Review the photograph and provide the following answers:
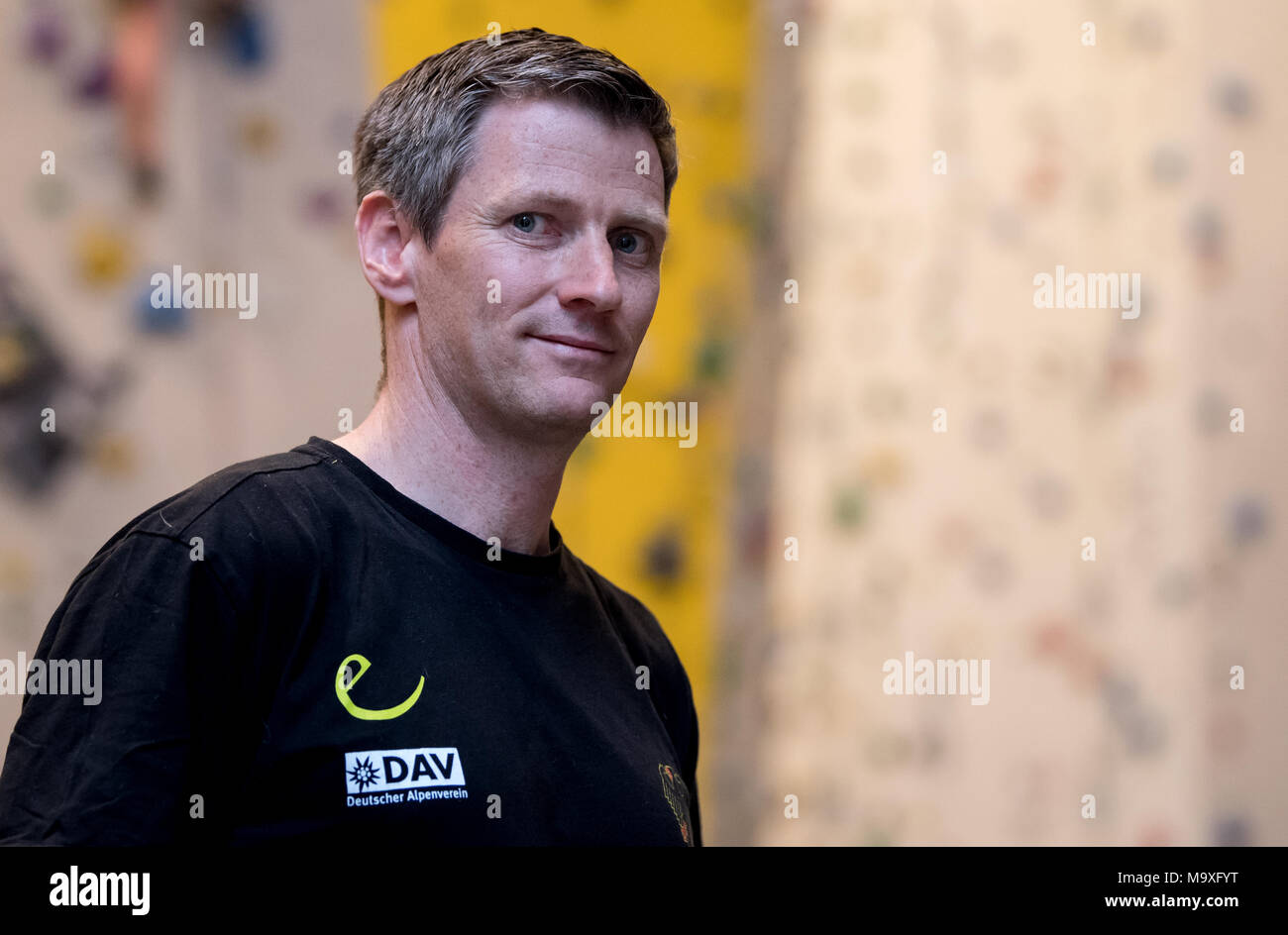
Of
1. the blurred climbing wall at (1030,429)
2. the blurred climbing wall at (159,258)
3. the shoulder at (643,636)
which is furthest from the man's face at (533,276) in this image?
the blurred climbing wall at (1030,429)

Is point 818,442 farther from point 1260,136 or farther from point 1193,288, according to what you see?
point 1260,136

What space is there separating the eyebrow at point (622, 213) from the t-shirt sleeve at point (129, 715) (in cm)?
55

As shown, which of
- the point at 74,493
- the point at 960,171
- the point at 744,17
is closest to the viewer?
the point at 74,493

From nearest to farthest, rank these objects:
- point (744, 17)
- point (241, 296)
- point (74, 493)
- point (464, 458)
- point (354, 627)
Answer: point (354, 627)
point (464, 458)
point (74, 493)
point (241, 296)
point (744, 17)

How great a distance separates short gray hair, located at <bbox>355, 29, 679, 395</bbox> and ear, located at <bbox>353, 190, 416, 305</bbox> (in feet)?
0.07

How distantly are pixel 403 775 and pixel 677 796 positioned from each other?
45 cm

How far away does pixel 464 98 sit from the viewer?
4.75 ft

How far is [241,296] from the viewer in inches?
109

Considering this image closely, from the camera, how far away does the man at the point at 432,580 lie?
3.73ft

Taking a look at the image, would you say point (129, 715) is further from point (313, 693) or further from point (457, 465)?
point (457, 465)

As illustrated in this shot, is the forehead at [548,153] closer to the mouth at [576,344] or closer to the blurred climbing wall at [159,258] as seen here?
the mouth at [576,344]

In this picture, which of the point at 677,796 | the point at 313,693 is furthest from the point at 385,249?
the point at 677,796

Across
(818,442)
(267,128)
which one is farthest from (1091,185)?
(267,128)

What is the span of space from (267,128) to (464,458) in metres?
1.70
